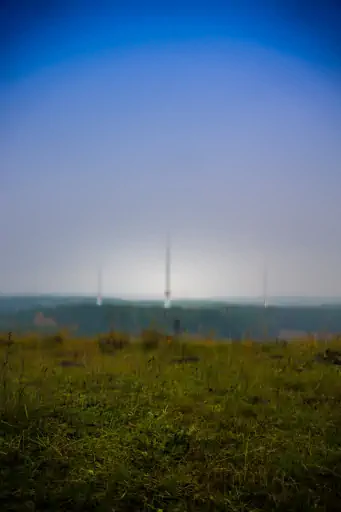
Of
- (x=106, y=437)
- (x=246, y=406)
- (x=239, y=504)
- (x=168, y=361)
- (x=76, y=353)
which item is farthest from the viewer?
(x=76, y=353)

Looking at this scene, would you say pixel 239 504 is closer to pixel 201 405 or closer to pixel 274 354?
pixel 201 405

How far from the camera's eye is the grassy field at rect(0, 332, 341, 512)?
6.09 feet

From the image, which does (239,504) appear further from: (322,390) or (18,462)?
(322,390)

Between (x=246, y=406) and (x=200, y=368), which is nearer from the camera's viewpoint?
(x=246, y=406)

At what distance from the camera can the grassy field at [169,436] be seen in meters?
1.86

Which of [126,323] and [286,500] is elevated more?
[126,323]

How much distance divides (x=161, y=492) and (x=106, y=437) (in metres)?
0.60

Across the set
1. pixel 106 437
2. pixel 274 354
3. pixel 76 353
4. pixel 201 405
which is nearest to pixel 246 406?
pixel 201 405

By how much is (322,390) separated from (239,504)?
5.82 ft

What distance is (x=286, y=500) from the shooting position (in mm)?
1838

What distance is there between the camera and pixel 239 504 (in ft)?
5.96

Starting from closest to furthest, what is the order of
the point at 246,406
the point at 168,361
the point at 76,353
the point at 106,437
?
1. the point at 106,437
2. the point at 246,406
3. the point at 168,361
4. the point at 76,353

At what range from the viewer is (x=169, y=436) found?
2.35 metres

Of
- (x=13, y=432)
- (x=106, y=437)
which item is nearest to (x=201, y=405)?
(x=106, y=437)
